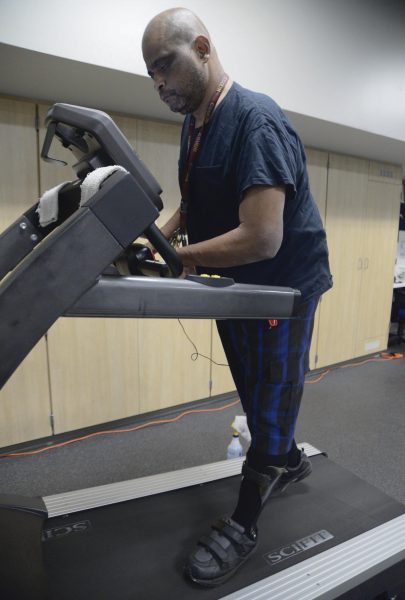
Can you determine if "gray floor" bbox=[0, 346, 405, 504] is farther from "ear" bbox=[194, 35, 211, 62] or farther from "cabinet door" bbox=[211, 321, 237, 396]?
"ear" bbox=[194, 35, 211, 62]

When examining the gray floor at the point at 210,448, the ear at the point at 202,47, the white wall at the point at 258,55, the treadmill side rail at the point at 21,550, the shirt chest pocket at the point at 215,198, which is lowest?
the gray floor at the point at 210,448

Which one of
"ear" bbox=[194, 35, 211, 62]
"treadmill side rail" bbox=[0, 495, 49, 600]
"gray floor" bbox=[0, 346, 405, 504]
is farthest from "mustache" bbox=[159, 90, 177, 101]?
"gray floor" bbox=[0, 346, 405, 504]

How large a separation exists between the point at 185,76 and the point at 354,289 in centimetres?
301

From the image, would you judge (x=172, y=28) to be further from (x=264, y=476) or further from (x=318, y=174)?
(x=318, y=174)

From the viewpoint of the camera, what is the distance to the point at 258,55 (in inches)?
71.4

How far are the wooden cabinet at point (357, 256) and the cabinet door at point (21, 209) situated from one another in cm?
226

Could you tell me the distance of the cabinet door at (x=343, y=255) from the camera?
3.19 m

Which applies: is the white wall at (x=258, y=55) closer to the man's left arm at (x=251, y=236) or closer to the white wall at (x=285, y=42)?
the white wall at (x=285, y=42)

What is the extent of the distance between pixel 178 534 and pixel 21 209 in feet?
5.53

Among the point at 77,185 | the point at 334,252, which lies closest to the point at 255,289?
the point at 77,185

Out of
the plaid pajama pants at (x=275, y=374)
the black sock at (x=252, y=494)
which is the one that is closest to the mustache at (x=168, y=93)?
the plaid pajama pants at (x=275, y=374)

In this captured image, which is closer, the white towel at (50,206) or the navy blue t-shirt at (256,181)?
the white towel at (50,206)

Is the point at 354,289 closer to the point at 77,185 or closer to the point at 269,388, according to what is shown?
the point at 269,388

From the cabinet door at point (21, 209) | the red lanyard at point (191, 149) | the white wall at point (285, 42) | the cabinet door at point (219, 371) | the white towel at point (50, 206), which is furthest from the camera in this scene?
the cabinet door at point (219, 371)
